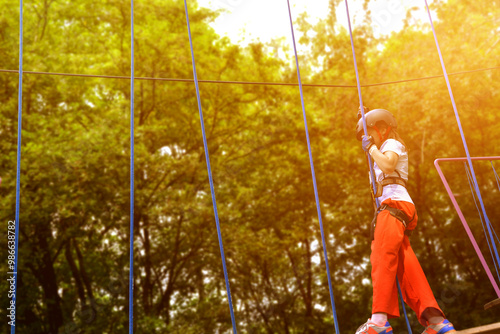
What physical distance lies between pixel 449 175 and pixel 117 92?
26.2 ft

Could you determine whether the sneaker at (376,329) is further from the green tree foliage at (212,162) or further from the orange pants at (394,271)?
the green tree foliage at (212,162)

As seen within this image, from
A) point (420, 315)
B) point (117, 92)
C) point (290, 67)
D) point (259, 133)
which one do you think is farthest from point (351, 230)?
point (420, 315)

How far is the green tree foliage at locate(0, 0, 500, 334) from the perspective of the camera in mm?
8680

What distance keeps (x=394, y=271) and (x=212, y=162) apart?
324 inches

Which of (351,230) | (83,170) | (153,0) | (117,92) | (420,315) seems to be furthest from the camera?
(351,230)

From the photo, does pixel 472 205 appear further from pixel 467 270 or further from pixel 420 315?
pixel 420 315

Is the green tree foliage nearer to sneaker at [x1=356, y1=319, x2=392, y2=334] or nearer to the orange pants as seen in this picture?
the orange pants

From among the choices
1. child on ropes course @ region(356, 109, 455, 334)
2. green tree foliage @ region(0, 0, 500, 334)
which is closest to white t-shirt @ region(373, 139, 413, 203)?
child on ropes course @ region(356, 109, 455, 334)

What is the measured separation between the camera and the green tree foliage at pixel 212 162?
8.68 m

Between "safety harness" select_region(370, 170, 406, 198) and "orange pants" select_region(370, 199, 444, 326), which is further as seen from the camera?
"safety harness" select_region(370, 170, 406, 198)

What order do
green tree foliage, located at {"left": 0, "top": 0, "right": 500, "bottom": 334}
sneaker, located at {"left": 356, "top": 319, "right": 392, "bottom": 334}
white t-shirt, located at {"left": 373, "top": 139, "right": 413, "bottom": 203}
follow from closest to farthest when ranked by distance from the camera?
sneaker, located at {"left": 356, "top": 319, "right": 392, "bottom": 334} → white t-shirt, located at {"left": 373, "top": 139, "right": 413, "bottom": 203} → green tree foliage, located at {"left": 0, "top": 0, "right": 500, "bottom": 334}

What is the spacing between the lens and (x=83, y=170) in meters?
8.41

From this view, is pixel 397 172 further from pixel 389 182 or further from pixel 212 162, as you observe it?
pixel 212 162

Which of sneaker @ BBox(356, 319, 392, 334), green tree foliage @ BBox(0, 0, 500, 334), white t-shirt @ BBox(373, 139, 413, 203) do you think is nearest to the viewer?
sneaker @ BBox(356, 319, 392, 334)
